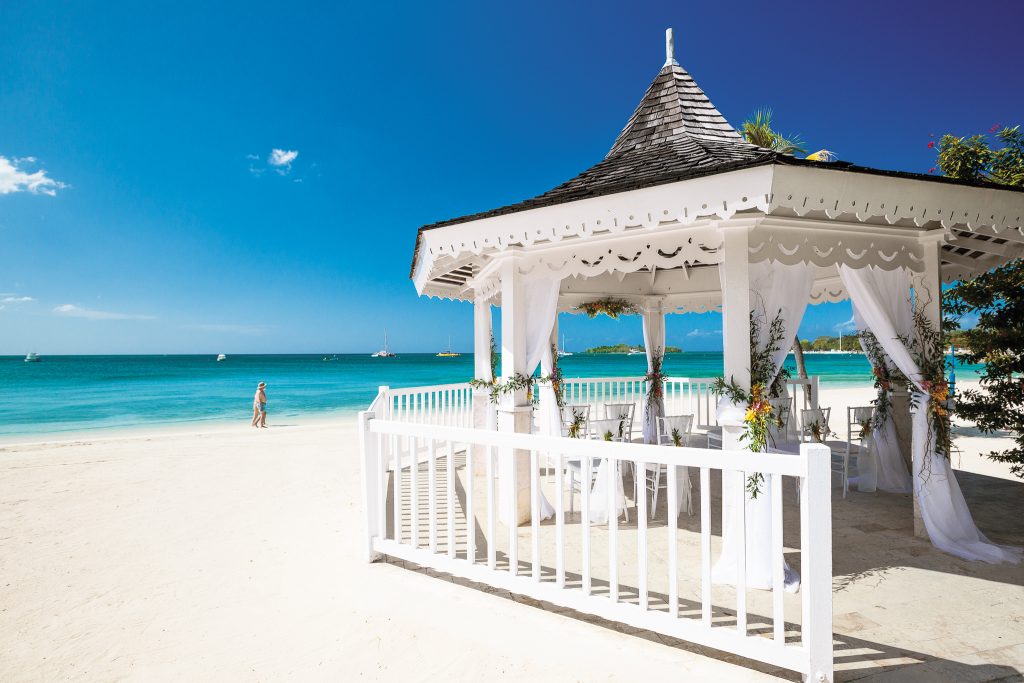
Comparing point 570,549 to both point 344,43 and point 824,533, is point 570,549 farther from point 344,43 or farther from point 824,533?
point 344,43

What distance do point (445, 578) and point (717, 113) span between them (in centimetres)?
498

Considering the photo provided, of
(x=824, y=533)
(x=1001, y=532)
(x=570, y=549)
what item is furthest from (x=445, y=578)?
(x=1001, y=532)

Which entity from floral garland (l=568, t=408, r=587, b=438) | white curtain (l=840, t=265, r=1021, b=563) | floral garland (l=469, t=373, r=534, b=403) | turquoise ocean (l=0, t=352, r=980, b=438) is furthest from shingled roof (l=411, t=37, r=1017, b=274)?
turquoise ocean (l=0, t=352, r=980, b=438)

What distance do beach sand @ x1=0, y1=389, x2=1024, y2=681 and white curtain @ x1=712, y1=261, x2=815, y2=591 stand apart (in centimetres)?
49

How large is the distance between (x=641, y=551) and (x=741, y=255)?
2184mm

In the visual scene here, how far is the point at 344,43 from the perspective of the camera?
57.1 ft

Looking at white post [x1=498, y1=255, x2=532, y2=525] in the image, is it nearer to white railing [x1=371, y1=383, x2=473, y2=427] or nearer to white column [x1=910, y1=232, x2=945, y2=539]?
white railing [x1=371, y1=383, x2=473, y2=427]

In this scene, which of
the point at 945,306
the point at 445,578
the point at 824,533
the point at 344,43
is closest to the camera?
the point at 824,533

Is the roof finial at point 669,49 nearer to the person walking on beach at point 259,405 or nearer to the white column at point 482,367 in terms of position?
the white column at point 482,367

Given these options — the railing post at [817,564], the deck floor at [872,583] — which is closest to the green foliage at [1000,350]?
the deck floor at [872,583]

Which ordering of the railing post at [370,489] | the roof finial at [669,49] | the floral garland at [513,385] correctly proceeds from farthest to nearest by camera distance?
1. the roof finial at [669,49]
2. the floral garland at [513,385]
3. the railing post at [370,489]

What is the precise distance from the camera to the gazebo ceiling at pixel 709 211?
269 centimetres

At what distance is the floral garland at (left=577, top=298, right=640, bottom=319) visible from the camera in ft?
24.4

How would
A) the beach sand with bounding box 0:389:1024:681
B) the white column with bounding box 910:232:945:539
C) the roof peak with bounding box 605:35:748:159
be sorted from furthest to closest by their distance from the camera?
the roof peak with bounding box 605:35:748:159, the white column with bounding box 910:232:945:539, the beach sand with bounding box 0:389:1024:681
